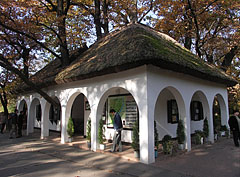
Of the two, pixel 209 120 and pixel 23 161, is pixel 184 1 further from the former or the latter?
pixel 23 161

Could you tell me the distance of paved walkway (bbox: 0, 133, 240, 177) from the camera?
16.8 feet

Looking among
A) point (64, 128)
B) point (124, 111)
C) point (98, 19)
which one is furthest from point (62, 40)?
point (124, 111)

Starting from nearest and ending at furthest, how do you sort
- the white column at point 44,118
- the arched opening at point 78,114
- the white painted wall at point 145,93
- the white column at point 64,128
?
the white painted wall at point 145,93 < the white column at point 64,128 < the white column at point 44,118 < the arched opening at point 78,114

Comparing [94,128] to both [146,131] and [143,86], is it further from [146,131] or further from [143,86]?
[143,86]

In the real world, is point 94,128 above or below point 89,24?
below

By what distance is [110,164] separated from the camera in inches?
235

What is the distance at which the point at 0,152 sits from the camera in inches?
310

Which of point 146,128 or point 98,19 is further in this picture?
point 98,19

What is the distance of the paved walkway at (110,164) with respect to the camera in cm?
513

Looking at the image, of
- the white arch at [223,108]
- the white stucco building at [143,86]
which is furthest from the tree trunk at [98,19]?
the white arch at [223,108]

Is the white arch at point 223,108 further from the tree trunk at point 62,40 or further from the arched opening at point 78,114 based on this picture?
the tree trunk at point 62,40

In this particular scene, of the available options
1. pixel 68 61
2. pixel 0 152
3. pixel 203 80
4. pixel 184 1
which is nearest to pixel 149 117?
pixel 203 80

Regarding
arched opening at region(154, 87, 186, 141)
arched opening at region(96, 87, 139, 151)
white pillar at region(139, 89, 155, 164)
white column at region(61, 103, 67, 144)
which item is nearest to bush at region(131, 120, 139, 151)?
white pillar at region(139, 89, 155, 164)

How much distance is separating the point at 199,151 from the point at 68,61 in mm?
8877
